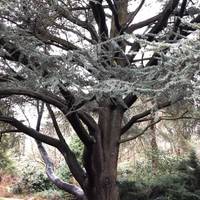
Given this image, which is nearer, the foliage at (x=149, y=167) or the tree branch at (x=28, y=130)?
the tree branch at (x=28, y=130)

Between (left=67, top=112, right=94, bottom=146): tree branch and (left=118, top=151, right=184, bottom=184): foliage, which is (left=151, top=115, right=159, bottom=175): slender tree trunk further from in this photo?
(left=67, top=112, right=94, bottom=146): tree branch

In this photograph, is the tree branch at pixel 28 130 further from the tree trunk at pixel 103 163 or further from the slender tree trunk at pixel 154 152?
the slender tree trunk at pixel 154 152

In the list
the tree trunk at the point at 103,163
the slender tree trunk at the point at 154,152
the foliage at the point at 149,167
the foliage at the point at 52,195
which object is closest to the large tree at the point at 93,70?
the tree trunk at the point at 103,163

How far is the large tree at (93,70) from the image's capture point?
9.77 ft

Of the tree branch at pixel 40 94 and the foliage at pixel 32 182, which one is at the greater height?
the foliage at pixel 32 182

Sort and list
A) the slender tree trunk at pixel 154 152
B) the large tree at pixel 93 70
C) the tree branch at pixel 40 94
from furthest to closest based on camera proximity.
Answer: the slender tree trunk at pixel 154 152 → the tree branch at pixel 40 94 → the large tree at pixel 93 70

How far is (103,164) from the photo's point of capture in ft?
19.3

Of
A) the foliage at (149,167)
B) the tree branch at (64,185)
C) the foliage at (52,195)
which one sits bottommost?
the tree branch at (64,185)

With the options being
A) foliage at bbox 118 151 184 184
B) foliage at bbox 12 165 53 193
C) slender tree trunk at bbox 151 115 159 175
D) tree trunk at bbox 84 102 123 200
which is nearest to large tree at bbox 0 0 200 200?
tree trunk at bbox 84 102 123 200

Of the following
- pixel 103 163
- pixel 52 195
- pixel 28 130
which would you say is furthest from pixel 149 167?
pixel 28 130

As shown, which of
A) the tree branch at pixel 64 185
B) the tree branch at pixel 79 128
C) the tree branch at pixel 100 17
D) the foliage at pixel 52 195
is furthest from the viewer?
the foliage at pixel 52 195

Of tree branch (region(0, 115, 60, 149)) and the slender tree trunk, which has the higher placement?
the slender tree trunk

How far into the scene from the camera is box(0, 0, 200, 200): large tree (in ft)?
9.77

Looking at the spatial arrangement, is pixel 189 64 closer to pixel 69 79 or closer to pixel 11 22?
pixel 69 79
